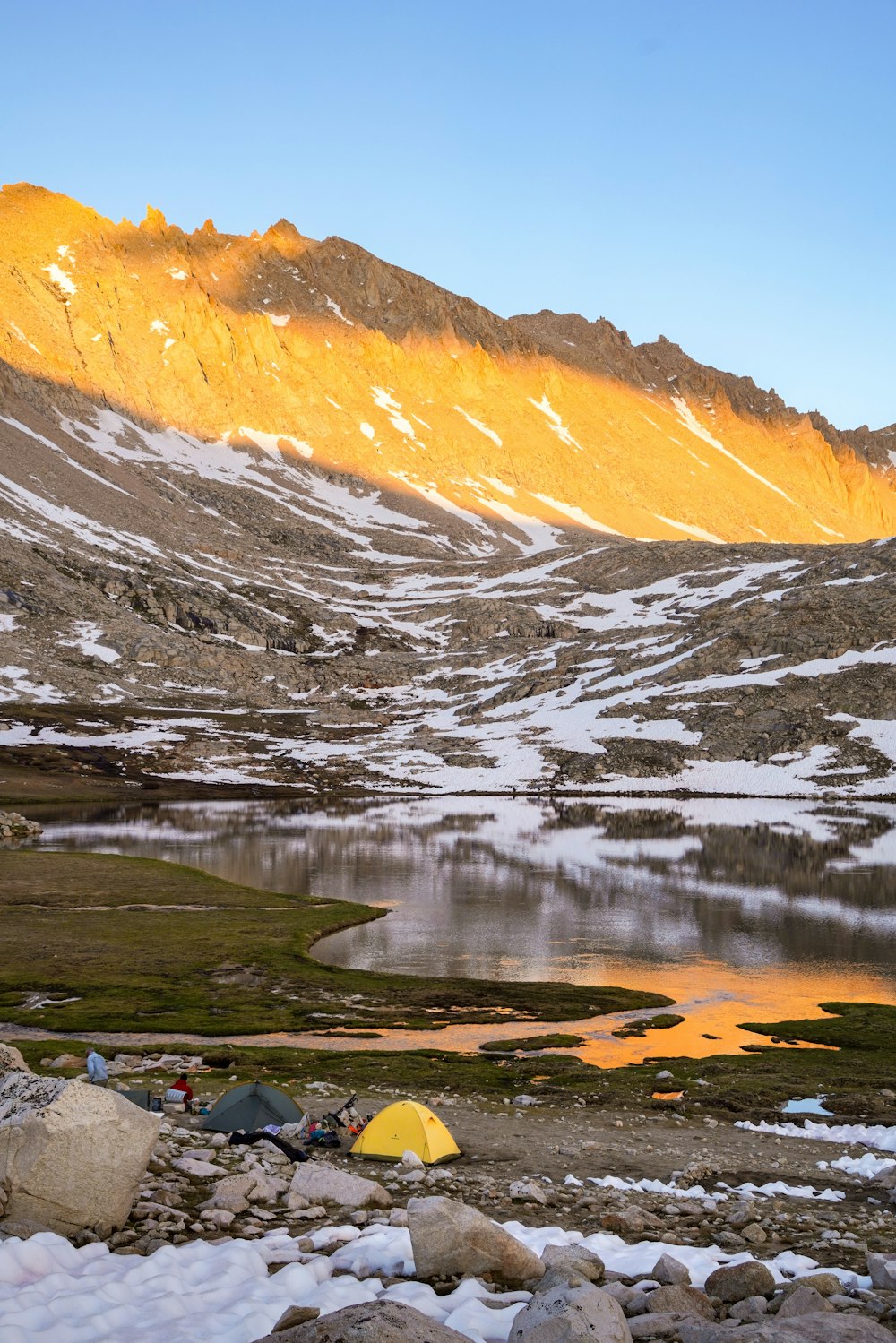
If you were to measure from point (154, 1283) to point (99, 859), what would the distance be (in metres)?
73.6

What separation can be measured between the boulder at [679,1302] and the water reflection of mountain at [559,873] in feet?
127

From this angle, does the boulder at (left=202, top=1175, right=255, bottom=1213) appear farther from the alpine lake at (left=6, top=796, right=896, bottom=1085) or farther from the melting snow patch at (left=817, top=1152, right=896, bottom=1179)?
the alpine lake at (left=6, top=796, right=896, bottom=1085)

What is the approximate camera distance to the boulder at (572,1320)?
8922 mm

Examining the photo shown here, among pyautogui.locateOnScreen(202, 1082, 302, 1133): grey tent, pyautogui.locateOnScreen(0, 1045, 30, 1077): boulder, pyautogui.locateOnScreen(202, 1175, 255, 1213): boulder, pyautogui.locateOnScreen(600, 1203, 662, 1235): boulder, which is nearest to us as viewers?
pyautogui.locateOnScreen(202, 1175, 255, 1213): boulder

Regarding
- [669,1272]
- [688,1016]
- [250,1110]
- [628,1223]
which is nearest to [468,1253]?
[669,1272]

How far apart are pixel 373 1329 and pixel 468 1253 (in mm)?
3352

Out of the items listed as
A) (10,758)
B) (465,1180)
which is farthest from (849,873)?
(10,758)

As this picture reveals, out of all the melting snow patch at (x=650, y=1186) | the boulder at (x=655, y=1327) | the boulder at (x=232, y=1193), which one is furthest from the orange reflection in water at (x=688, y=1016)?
the boulder at (x=655, y=1327)

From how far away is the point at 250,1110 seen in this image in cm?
2156

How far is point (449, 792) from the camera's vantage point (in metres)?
153

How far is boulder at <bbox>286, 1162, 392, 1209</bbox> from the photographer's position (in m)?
15.1

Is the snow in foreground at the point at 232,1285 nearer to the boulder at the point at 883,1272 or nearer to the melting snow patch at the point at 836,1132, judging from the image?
the boulder at the point at 883,1272

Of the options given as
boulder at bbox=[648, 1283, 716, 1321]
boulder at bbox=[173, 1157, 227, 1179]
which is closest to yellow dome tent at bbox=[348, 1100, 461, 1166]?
boulder at bbox=[173, 1157, 227, 1179]

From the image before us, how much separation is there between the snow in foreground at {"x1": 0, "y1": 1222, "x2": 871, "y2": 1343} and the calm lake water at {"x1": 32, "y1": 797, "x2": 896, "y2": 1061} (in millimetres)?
23978
